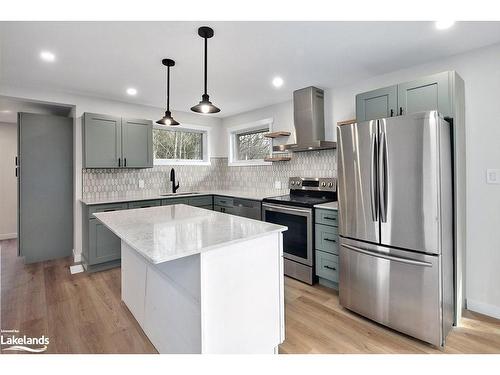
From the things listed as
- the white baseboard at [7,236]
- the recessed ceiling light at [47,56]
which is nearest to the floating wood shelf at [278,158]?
the recessed ceiling light at [47,56]

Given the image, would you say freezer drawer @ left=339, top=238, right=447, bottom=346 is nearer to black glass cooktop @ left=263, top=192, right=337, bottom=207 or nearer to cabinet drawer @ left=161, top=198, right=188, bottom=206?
black glass cooktop @ left=263, top=192, right=337, bottom=207

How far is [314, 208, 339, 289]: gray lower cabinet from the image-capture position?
2732 millimetres

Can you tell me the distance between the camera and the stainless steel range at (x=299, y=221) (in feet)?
9.67

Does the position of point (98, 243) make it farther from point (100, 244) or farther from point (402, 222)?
point (402, 222)

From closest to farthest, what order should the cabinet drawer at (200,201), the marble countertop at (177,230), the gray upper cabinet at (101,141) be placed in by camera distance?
1. the marble countertop at (177,230)
2. the gray upper cabinet at (101,141)
3. the cabinet drawer at (200,201)

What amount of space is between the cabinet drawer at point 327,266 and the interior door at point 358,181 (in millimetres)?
469

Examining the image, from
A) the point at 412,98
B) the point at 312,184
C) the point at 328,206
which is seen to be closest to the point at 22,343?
the point at 328,206

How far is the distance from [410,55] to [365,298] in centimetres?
228

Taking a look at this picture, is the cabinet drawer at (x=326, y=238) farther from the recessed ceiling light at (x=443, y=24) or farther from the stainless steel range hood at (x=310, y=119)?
the recessed ceiling light at (x=443, y=24)

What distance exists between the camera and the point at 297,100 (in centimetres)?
352

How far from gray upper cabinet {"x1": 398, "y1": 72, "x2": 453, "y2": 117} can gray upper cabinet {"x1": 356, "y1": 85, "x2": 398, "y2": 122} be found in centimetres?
6

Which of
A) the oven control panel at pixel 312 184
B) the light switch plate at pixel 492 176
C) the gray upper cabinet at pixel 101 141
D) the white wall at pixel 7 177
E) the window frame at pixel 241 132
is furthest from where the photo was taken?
the white wall at pixel 7 177
